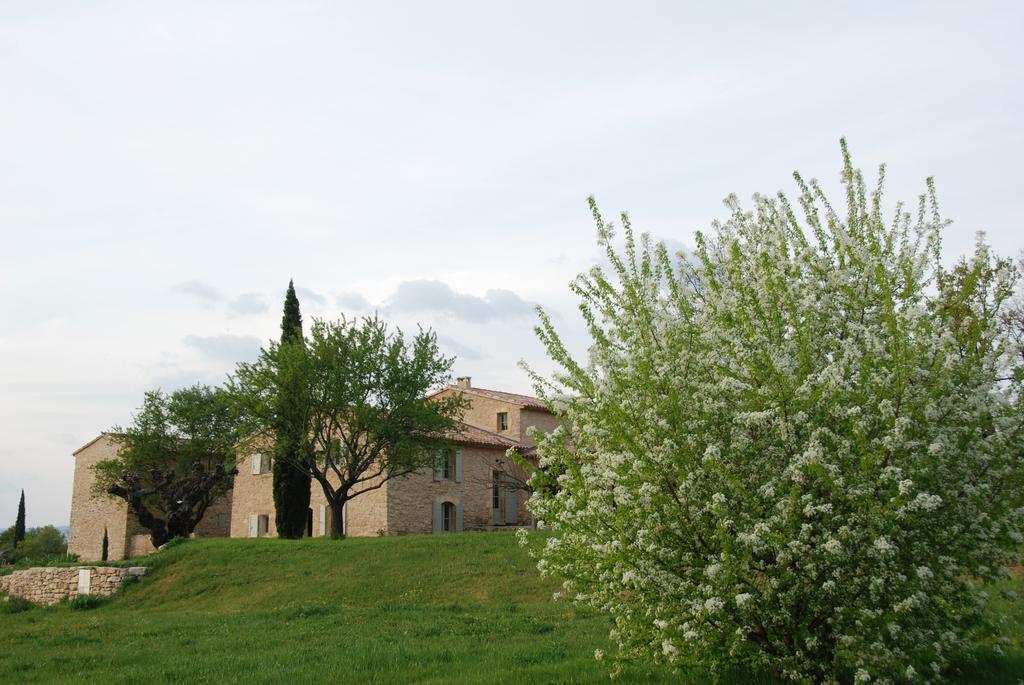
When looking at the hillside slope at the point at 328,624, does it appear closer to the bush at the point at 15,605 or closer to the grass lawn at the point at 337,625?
the grass lawn at the point at 337,625

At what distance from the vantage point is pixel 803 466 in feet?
21.4

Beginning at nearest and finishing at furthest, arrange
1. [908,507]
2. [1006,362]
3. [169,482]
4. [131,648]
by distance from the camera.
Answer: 1. [908,507]
2. [1006,362]
3. [131,648]
4. [169,482]

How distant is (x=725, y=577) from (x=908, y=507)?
4.92 feet

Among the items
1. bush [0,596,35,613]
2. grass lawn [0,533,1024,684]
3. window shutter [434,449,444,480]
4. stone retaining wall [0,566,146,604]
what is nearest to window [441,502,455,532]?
window shutter [434,449,444,480]

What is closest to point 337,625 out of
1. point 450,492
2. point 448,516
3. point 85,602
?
point 85,602

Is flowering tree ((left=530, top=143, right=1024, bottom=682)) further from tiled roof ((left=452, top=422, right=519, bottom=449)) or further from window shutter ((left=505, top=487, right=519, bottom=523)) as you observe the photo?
window shutter ((left=505, top=487, right=519, bottom=523))

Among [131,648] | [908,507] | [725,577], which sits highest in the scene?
[908,507]

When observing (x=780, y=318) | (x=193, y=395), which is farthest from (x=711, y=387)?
(x=193, y=395)

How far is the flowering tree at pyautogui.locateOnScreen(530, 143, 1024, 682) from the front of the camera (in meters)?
6.62

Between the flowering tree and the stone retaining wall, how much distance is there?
1002 inches

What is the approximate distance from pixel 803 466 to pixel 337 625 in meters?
12.6

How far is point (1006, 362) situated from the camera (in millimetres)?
7785

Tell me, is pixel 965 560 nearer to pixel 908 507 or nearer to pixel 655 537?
pixel 908 507

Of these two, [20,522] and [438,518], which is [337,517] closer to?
[438,518]
